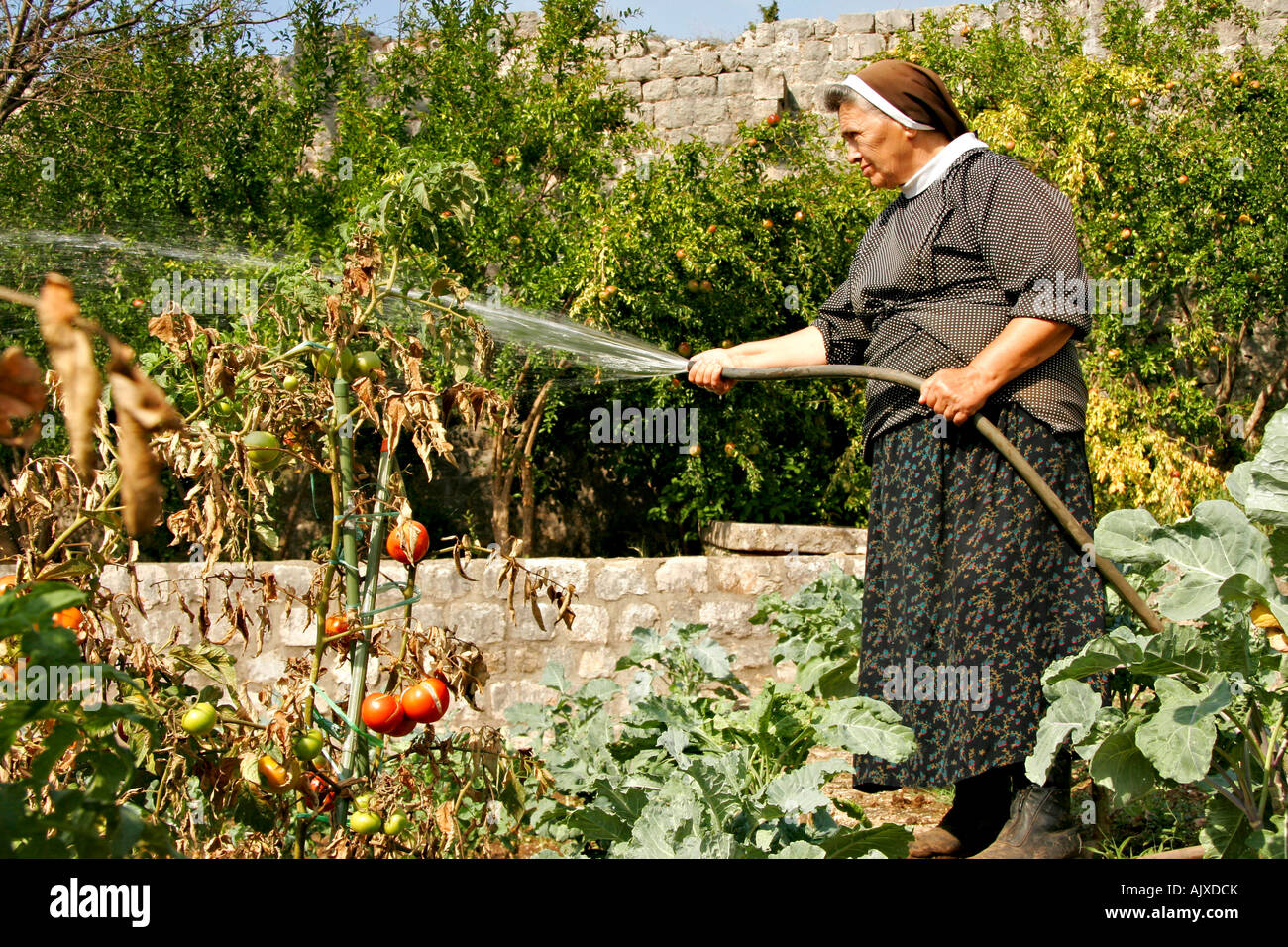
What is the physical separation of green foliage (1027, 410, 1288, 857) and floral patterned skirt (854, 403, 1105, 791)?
416mm

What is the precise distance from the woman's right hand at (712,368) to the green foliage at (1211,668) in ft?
3.47

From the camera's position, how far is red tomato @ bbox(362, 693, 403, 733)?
5.97 feet

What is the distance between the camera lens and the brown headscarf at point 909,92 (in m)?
2.58

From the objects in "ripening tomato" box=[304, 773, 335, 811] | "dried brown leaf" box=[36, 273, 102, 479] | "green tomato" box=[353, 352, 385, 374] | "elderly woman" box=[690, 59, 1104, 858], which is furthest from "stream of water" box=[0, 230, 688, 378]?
"dried brown leaf" box=[36, 273, 102, 479]

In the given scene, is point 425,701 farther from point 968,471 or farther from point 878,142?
point 878,142

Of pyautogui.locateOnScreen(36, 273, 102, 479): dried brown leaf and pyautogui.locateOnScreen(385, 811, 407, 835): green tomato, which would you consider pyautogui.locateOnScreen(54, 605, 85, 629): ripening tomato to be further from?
pyautogui.locateOnScreen(36, 273, 102, 479): dried brown leaf

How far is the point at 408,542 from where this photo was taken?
69.0 inches

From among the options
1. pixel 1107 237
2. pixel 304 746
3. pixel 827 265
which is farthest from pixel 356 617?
pixel 1107 237

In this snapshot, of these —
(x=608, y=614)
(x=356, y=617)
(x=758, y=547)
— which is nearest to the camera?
(x=356, y=617)

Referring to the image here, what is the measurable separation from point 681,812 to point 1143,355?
485cm

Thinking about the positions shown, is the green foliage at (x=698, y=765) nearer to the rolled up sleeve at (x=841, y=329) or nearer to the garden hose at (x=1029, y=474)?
the garden hose at (x=1029, y=474)
